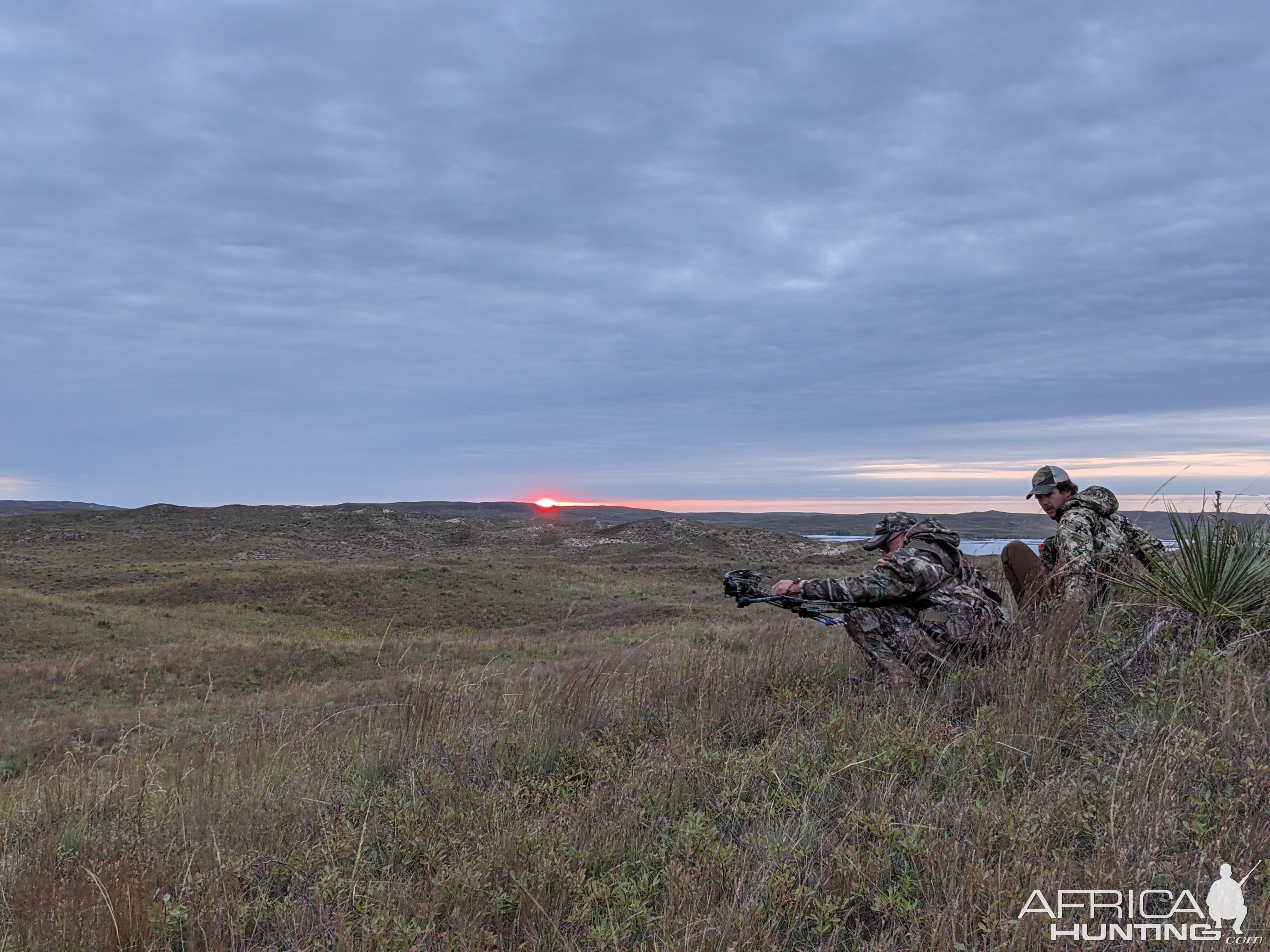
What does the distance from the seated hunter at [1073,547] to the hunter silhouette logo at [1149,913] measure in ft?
12.3

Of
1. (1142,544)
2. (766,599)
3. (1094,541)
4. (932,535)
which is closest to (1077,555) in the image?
(1094,541)

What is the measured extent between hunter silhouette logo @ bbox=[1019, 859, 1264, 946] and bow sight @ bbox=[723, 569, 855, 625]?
2633 millimetres

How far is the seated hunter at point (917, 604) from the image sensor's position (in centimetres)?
509

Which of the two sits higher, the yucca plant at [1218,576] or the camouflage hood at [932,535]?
the camouflage hood at [932,535]

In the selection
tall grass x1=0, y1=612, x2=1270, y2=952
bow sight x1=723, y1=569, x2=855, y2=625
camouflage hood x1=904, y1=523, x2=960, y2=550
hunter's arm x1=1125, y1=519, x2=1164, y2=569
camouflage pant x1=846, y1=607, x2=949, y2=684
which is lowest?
tall grass x1=0, y1=612, x2=1270, y2=952

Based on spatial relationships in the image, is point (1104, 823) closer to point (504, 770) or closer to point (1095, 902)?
point (1095, 902)

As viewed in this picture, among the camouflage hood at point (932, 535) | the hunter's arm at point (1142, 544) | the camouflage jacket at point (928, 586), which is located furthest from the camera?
the hunter's arm at point (1142, 544)

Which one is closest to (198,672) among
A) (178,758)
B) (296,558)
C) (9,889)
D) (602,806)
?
(178,758)

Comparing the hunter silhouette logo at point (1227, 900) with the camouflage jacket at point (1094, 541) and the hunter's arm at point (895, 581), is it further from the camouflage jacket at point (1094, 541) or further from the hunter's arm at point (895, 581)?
the camouflage jacket at point (1094, 541)

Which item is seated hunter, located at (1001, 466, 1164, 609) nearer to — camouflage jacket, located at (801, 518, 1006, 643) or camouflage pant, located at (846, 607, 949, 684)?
camouflage jacket, located at (801, 518, 1006, 643)

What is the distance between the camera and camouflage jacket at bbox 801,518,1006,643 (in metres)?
5.09

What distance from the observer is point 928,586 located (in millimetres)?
5172

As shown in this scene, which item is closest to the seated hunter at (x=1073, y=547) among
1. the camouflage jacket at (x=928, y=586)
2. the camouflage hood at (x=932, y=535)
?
the camouflage jacket at (x=928, y=586)

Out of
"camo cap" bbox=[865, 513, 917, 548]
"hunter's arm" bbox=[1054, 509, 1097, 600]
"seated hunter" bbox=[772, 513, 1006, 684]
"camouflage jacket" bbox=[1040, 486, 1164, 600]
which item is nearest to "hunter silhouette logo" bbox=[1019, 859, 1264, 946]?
"seated hunter" bbox=[772, 513, 1006, 684]
